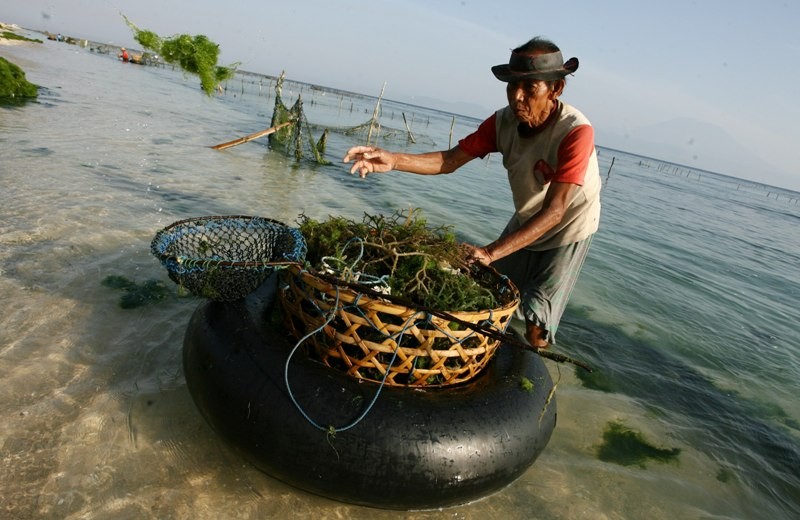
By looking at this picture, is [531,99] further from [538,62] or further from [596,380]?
[596,380]

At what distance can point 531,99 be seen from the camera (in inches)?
130

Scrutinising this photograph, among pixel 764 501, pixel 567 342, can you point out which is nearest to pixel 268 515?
pixel 764 501

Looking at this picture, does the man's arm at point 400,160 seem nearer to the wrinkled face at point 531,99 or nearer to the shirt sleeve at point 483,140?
the shirt sleeve at point 483,140

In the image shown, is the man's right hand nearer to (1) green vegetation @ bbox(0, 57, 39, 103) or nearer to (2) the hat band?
(2) the hat band

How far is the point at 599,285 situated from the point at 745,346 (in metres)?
2.31

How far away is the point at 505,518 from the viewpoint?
Answer: 3006 millimetres

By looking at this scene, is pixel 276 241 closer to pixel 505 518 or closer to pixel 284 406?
pixel 284 406

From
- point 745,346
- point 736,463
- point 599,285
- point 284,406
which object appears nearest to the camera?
point 284,406

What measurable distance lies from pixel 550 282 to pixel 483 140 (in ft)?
4.40

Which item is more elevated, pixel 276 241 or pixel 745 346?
pixel 276 241

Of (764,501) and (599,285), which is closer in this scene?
(764,501)

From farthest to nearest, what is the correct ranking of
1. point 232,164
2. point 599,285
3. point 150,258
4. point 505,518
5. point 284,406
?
1. point 232,164
2. point 599,285
3. point 150,258
4. point 505,518
5. point 284,406

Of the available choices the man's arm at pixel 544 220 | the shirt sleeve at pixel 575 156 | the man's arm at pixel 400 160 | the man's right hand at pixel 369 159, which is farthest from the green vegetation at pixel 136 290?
the shirt sleeve at pixel 575 156

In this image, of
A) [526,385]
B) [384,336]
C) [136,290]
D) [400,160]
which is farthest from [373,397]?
[136,290]
